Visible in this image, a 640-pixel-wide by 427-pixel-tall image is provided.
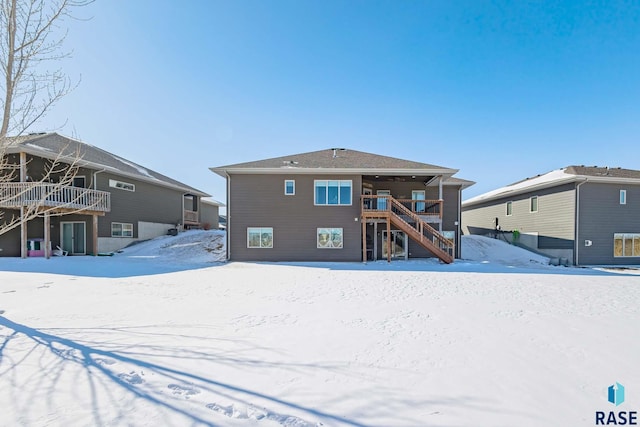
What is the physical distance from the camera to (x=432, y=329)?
5.12m

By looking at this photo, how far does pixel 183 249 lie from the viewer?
58.2 ft

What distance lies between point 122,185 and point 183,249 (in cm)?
582

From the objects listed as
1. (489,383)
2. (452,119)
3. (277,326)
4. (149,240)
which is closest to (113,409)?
(277,326)

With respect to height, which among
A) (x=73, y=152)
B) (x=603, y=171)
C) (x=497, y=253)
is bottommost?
(x=497, y=253)

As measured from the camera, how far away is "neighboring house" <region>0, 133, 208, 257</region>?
1420 centimetres

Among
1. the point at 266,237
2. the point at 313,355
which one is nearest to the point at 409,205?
the point at 266,237

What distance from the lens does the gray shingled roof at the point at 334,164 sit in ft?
49.0

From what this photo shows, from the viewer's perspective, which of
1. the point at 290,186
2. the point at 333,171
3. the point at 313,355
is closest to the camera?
the point at 313,355

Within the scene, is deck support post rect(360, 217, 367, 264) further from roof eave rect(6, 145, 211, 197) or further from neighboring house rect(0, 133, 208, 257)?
neighboring house rect(0, 133, 208, 257)

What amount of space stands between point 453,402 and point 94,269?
1320 cm

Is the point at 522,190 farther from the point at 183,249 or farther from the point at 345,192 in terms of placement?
the point at 183,249

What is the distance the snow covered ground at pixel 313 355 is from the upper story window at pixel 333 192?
7.32 m

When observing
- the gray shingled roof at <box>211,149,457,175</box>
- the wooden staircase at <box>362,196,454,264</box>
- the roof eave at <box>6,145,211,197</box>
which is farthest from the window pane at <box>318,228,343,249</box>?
the roof eave at <box>6,145,211,197</box>

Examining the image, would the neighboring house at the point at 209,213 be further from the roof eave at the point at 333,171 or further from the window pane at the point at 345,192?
the window pane at the point at 345,192
